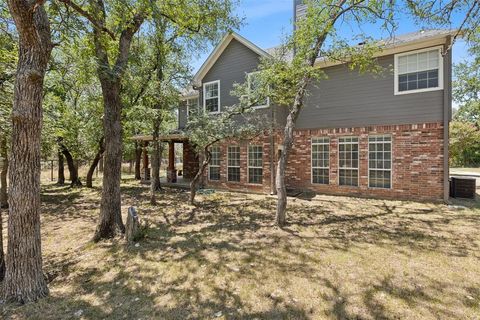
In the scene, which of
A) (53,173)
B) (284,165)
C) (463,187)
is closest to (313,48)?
(284,165)

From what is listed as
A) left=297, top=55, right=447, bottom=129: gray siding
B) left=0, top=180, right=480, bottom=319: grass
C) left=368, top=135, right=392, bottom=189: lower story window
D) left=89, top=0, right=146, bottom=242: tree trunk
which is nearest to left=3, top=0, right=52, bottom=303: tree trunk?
left=0, top=180, right=480, bottom=319: grass

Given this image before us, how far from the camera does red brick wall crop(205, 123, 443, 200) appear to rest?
9.24 meters

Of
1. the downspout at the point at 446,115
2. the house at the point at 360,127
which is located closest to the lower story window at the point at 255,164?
the house at the point at 360,127

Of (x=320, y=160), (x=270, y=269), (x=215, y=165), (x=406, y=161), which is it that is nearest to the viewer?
(x=270, y=269)

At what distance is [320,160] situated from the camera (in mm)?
11633

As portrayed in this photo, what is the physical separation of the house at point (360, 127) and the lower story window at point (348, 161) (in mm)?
39

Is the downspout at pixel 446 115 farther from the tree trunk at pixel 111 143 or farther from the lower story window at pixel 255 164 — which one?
the tree trunk at pixel 111 143

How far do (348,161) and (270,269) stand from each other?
7902 millimetres

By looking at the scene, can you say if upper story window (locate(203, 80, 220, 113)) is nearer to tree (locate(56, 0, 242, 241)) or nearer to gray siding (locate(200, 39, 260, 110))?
gray siding (locate(200, 39, 260, 110))

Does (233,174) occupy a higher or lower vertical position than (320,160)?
lower

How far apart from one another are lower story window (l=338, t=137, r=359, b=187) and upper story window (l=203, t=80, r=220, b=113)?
6.23m

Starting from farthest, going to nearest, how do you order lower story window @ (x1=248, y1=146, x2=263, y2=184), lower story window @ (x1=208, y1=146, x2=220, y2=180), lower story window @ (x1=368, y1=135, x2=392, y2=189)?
lower story window @ (x1=208, y1=146, x2=220, y2=180) → lower story window @ (x1=248, y1=146, x2=263, y2=184) → lower story window @ (x1=368, y1=135, x2=392, y2=189)

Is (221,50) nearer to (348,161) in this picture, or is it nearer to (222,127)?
(222,127)

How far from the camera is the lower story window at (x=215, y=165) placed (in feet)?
45.1
